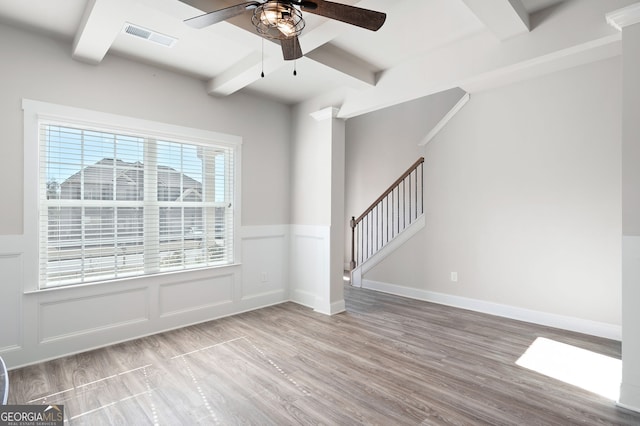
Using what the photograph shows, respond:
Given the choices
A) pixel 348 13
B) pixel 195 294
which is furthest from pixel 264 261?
pixel 348 13

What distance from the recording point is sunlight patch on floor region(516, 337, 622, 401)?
2.49 metres

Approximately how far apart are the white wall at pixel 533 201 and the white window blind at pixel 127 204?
294 centimetres

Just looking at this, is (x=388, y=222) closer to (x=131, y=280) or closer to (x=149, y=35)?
(x=131, y=280)

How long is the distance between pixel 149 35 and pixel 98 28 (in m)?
0.42

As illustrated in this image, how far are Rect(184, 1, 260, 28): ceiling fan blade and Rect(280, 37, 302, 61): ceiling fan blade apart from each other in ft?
1.04

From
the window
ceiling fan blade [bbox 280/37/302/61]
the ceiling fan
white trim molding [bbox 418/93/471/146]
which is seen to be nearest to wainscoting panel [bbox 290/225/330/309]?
the window

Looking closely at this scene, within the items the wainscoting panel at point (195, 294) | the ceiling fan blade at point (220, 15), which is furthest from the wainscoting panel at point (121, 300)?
the ceiling fan blade at point (220, 15)

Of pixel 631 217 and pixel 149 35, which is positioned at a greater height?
pixel 149 35

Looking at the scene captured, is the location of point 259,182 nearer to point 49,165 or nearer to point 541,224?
point 49,165

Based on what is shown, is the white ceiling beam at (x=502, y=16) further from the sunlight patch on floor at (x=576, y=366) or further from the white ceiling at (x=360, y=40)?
the sunlight patch on floor at (x=576, y=366)

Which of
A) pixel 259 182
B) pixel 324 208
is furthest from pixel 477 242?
pixel 259 182

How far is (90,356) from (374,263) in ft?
12.8

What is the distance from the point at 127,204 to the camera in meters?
3.36

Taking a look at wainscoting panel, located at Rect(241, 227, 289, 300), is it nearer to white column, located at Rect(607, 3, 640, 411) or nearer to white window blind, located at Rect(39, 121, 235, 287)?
white window blind, located at Rect(39, 121, 235, 287)
